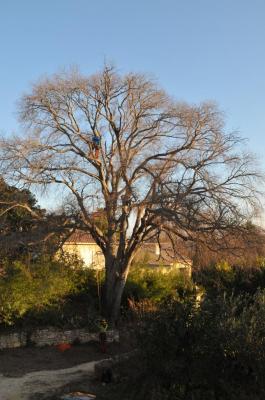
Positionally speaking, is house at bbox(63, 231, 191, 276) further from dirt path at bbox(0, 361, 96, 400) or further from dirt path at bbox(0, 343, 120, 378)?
dirt path at bbox(0, 361, 96, 400)

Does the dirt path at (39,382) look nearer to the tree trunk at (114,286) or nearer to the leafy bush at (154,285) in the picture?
the tree trunk at (114,286)

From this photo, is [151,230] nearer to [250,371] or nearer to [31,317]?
[31,317]

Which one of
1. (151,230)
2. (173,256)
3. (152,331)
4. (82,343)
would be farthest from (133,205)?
(152,331)

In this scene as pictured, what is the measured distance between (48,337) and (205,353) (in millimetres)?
9911

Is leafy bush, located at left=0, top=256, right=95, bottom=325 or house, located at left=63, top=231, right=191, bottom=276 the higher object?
house, located at left=63, top=231, right=191, bottom=276

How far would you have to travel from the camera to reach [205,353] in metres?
8.49

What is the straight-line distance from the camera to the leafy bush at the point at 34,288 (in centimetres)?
1694

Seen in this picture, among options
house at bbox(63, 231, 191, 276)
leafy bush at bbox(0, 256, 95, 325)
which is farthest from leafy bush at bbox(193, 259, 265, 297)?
leafy bush at bbox(0, 256, 95, 325)

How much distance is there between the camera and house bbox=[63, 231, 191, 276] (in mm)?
20372

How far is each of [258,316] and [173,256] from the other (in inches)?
454

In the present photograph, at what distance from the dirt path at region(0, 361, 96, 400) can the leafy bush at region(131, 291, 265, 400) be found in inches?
107

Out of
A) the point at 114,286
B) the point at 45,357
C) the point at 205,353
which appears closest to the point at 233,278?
the point at 114,286

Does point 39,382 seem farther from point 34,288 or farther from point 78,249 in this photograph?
point 78,249

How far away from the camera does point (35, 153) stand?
19.1 metres
